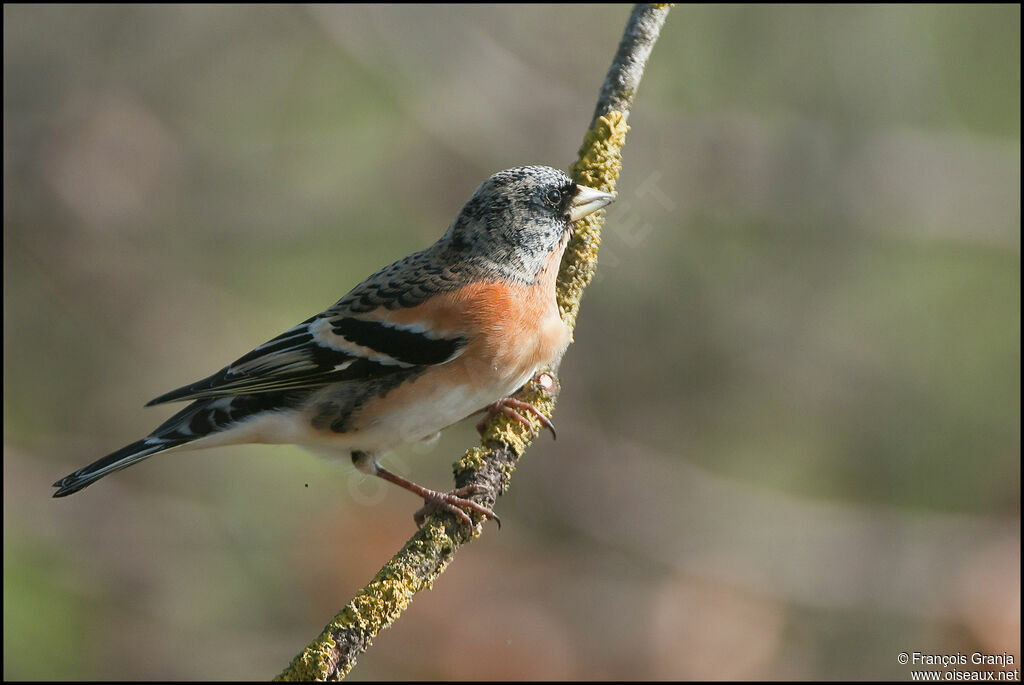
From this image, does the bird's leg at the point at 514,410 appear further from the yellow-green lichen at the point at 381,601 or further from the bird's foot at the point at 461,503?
the yellow-green lichen at the point at 381,601

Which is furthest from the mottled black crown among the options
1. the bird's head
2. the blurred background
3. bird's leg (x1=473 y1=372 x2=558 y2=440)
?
the blurred background

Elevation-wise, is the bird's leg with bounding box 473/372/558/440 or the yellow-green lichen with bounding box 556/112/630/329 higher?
the yellow-green lichen with bounding box 556/112/630/329

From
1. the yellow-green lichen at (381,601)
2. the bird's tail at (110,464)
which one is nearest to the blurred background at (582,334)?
the bird's tail at (110,464)

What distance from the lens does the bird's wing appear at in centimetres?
301

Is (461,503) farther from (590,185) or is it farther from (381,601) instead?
(590,185)

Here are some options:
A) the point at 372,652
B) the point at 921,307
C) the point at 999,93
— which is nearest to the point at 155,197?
the point at 372,652

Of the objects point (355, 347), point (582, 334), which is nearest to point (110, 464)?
point (355, 347)

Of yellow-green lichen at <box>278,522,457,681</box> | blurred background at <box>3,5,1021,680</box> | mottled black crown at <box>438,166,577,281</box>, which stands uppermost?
blurred background at <box>3,5,1021,680</box>

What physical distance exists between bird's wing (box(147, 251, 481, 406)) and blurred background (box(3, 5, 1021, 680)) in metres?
2.11

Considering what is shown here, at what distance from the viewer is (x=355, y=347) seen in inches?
121

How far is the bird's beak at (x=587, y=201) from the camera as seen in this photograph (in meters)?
3.01

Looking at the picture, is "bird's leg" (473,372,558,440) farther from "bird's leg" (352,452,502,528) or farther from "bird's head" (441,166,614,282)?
"bird's head" (441,166,614,282)

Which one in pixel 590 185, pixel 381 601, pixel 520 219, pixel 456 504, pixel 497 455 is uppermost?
pixel 590 185

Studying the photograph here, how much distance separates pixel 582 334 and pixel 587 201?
2932mm
